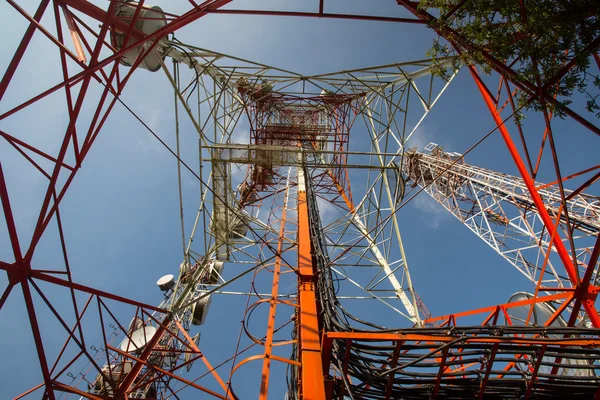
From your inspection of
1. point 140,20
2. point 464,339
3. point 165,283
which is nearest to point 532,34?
point 464,339

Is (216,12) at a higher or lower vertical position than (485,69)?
higher

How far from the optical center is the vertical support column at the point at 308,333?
320cm

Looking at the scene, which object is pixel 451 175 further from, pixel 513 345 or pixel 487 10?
pixel 513 345

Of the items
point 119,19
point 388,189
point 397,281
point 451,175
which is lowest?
point 397,281

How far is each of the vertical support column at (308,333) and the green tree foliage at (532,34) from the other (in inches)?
170

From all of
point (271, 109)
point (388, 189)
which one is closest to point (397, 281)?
point (388, 189)

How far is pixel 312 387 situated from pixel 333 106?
1288cm

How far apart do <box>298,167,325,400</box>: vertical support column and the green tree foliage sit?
431 centimetres

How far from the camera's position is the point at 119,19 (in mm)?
5289

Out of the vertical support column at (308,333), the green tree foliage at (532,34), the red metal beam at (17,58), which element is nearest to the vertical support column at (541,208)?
the green tree foliage at (532,34)

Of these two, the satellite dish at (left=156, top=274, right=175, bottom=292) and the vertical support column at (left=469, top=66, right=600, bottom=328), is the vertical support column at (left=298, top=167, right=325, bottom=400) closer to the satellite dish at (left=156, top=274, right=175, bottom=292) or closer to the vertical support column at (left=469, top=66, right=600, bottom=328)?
the vertical support column at (left=469, top=66, right=600, bottom=328)

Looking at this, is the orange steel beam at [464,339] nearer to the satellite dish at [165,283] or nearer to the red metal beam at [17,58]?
the red metal beam at [17,58]

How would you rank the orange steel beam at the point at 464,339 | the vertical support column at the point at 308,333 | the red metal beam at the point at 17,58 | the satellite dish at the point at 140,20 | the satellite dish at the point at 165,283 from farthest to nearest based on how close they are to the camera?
the satellite dish at the point at 165,283 < the satellite dish at the point at 140,20 < the red metal beam at the point at 17,58 < the vertical support column at the point at 308,333 < the orange steel beam at the point at 464,339

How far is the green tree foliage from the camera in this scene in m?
3.92
